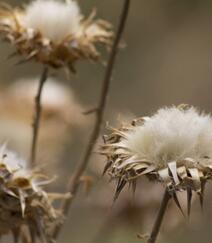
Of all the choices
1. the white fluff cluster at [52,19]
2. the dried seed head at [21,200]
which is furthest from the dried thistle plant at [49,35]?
the dried seed head at [21,200]

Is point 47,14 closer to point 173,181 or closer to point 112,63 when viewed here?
point 112,63

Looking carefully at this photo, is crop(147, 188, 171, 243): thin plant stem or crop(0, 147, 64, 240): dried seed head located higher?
crop(147, 188, 171, 243): thin plant stem

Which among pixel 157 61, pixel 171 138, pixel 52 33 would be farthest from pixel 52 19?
pixel 157 61

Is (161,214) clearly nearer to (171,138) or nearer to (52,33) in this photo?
(171,138)

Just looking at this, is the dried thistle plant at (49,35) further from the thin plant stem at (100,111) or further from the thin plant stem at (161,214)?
the thin plant stem at (161,214)

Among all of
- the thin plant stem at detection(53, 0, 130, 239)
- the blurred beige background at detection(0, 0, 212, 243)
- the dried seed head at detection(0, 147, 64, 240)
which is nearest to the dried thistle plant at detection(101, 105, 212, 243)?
the dried seed head at detection(0, 147, 64, 240)

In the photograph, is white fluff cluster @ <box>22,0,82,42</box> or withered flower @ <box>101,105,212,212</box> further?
white fluff cluster @ <box>22,0,82,42</box>

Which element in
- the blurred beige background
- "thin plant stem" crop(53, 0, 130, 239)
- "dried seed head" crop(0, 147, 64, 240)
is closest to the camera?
"dried seed head" crop(0, 147, 64, 240)

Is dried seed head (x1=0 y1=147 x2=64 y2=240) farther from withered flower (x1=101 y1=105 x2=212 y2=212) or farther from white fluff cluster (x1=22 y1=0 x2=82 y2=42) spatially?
white fluff cluster (x1=22 y1=0 x2=82 y2=42)

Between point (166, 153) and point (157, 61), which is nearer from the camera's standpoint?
point (166, 153)
